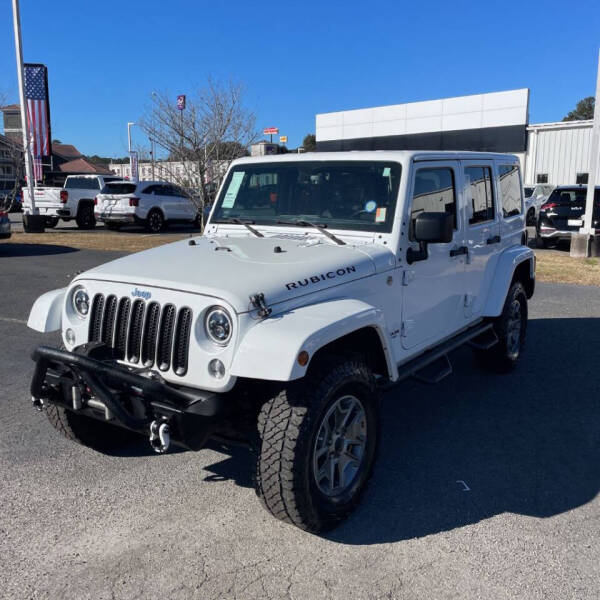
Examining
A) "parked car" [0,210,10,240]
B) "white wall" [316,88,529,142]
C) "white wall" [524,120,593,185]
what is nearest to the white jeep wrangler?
"parked car" [0,210,10,240]

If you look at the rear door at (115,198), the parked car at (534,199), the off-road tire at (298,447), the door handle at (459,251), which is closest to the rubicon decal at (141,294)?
the off-road tire at (298,447)

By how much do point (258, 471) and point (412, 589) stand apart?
893mm

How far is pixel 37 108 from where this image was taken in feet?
76.7

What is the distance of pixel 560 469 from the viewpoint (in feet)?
12.9

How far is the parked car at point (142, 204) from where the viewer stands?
20.6 m

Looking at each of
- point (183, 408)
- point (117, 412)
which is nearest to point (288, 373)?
point (183, 408)

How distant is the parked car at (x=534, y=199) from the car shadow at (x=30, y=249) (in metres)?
15.6

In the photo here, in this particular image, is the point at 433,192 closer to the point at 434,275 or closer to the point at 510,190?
the point at 434,275

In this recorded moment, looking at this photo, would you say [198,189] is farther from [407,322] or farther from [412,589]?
[412,589]

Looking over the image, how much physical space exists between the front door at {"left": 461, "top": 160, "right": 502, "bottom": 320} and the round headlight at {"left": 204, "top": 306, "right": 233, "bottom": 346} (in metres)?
2.56

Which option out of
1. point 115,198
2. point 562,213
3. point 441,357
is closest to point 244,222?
point 441,357

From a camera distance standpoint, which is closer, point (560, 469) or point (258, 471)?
point (258, 471)

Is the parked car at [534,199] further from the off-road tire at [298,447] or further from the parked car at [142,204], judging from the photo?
the off-road tire at [298,447]

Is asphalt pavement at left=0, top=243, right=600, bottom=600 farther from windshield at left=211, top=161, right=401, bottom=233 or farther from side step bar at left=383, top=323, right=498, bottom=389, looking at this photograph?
windshield at left=211, top=161, right=401, bottom=233
